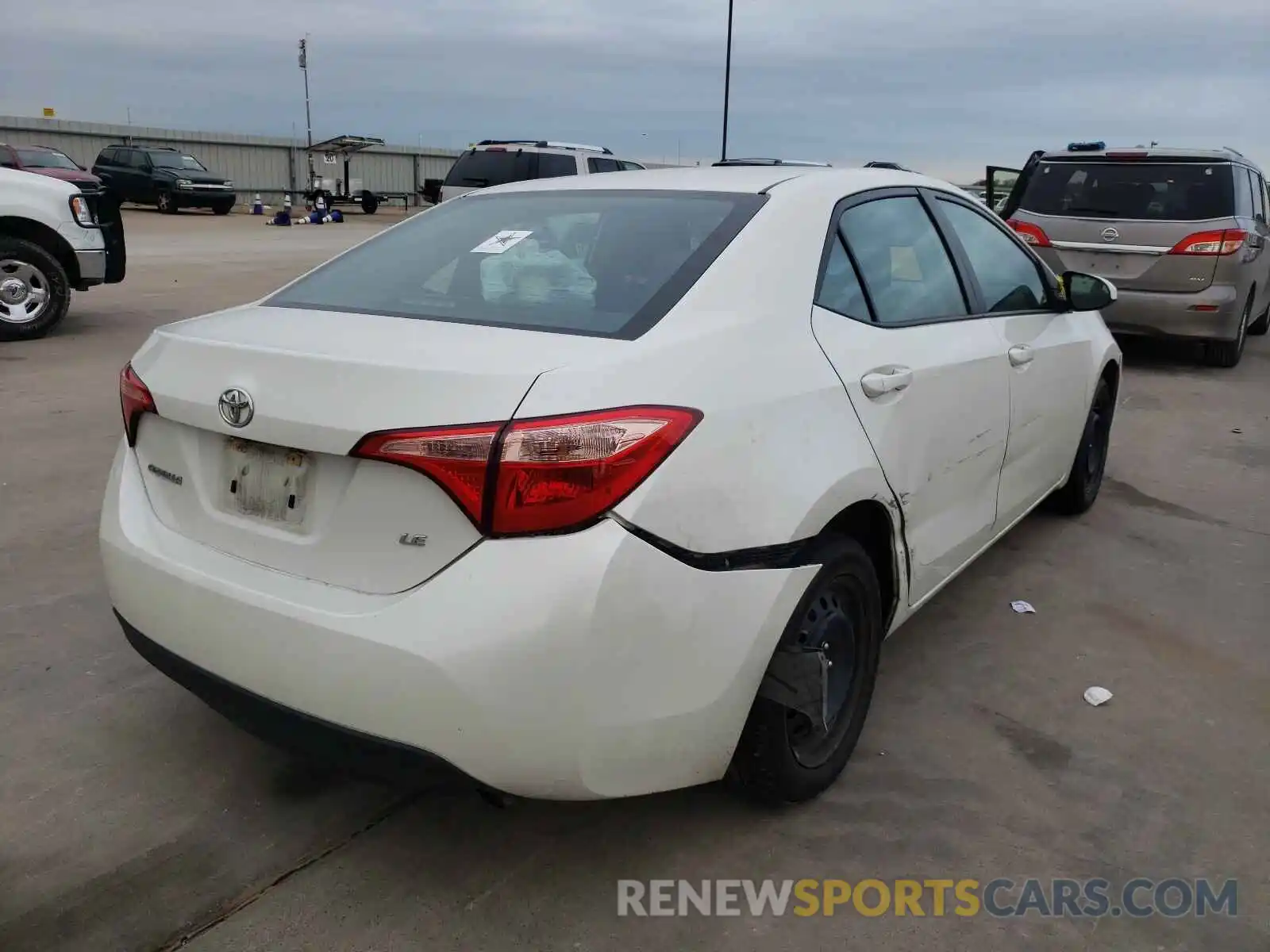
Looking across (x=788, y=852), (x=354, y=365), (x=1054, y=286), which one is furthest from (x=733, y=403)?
(x=1054, y=286)

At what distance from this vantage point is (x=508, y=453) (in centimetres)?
198

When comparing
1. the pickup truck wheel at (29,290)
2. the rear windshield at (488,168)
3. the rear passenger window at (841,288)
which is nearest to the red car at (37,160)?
the rear windshield at (488,168)

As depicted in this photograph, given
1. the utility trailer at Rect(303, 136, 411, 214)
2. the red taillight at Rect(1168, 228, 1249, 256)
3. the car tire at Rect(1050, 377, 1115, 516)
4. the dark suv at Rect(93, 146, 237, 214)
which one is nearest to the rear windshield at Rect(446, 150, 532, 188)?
the red taillight at Rect(1168, 228, 1249, 256)

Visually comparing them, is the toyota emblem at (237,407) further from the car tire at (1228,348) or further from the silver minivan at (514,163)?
the silver minivan at (514,163)

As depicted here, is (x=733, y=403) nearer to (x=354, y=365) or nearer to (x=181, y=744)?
(x=354, y=365)

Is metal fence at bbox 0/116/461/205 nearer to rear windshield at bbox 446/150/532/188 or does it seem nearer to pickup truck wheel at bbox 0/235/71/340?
rear windshield at bbox 446/150/532/188

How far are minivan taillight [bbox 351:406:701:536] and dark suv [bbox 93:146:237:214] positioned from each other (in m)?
30.2

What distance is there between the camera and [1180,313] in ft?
29.0

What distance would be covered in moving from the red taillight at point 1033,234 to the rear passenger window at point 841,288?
22.3 feet

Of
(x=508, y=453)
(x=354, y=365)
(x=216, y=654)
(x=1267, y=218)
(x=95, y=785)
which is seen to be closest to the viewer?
(x=508, y=453)

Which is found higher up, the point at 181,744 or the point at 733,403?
the point at 733,403

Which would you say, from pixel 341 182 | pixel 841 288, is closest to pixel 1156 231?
pixel 841 288

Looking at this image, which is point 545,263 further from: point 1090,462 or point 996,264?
point 1090,462

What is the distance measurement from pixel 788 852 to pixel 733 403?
111 centimetres
